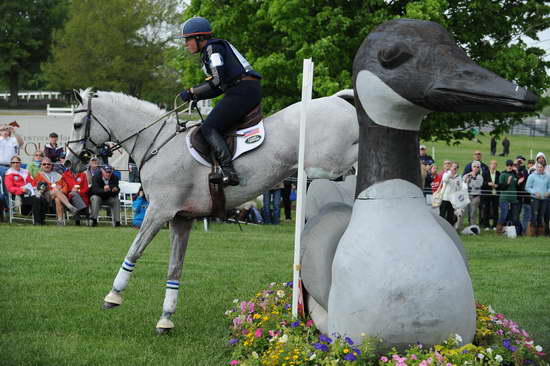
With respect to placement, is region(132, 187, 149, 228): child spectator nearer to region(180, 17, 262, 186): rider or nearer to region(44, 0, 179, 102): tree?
region(180, 17, 262, 186): rider

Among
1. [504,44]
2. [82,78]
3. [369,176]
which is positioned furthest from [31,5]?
[369,176]

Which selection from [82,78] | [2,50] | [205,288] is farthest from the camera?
A: [2,50]

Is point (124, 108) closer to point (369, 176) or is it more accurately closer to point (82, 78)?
point (369, 176)

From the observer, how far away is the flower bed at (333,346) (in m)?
5.00

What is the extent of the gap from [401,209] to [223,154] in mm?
2960

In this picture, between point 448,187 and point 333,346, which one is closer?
point 333,346

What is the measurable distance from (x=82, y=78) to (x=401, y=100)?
157ft

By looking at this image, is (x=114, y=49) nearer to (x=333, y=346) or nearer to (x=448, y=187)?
(x=448, y=187)

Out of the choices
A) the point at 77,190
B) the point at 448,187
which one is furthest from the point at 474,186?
the point at 77,190

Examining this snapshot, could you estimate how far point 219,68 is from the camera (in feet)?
25.8

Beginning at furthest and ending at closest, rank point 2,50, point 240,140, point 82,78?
point 2,50 → point 82,78 → point 240,140

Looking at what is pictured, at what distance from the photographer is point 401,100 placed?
5.14 m

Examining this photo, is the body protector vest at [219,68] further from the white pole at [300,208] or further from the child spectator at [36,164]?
the child spectator at [36,164]

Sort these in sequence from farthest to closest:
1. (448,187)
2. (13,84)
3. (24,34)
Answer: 1. (13,84)
2. (24,34)
3. (448,187)
